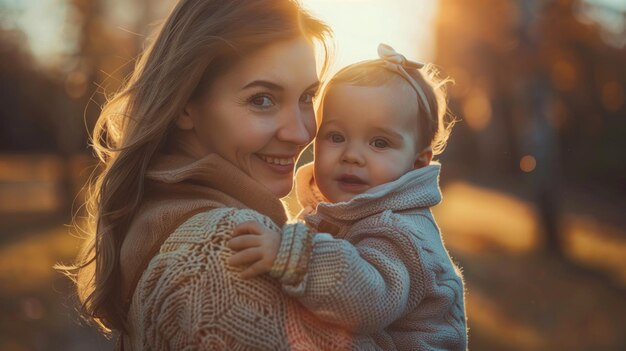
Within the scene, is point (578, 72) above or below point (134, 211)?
below

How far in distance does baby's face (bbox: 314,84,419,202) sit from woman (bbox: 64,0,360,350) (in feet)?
0.90

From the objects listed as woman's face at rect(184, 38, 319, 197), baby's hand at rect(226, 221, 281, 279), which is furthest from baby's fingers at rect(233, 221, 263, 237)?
woman's face at rect(184, 38, 319, 197)

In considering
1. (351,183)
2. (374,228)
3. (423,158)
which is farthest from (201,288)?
(423,158)

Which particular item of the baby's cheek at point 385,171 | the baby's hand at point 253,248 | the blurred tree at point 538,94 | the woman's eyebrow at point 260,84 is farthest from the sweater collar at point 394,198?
the blurred tree at point 538,94

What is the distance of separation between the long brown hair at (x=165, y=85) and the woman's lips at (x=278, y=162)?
0.39 metres

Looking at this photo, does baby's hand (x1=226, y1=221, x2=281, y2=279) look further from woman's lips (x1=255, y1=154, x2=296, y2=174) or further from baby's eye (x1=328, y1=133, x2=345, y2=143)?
baby's eye (x1=328, y1=133, x2=345, y2=143)

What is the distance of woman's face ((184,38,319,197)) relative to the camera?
2.72 metres

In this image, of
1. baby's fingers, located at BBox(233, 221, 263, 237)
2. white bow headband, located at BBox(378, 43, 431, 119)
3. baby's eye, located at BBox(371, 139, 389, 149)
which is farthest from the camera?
white bow headband, located at BBox(378, 43, 431, 119)

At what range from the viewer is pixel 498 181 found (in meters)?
37.9

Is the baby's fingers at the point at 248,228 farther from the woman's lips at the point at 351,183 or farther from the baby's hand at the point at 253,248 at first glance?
the woman's lips at the point at 351,183

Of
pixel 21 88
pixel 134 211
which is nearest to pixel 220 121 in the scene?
pixel 134 211

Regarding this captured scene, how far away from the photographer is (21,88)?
1524 inches

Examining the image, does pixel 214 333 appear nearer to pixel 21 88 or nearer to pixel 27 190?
pixel 27 190

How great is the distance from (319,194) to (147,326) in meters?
1.39
